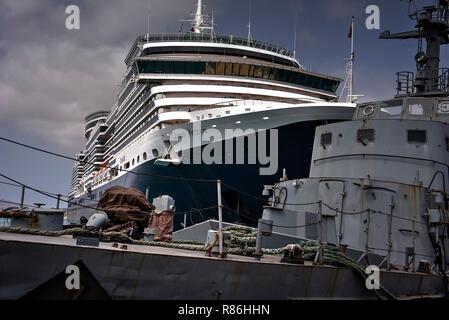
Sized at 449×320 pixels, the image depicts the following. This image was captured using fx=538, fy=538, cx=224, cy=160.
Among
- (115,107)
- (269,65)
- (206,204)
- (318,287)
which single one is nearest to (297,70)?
(269,65)

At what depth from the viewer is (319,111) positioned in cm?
2275

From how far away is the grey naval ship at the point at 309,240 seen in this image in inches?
249

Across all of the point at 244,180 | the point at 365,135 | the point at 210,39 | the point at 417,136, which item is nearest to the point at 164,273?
the point at 365,135

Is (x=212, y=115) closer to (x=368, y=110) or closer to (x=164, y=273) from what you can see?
(x=368, y=110)

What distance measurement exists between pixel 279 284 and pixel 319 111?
1583 centimetres

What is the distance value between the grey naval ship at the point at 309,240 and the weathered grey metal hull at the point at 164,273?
0.04 ft

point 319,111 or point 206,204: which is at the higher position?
point 319,111

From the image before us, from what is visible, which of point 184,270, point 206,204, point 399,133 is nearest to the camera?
point 184,270

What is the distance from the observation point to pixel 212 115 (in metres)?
25.2

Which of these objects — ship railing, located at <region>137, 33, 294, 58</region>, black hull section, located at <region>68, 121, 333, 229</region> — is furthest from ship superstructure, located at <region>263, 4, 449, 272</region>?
ship railing, located at <region>137, 33, 294, 58</region>

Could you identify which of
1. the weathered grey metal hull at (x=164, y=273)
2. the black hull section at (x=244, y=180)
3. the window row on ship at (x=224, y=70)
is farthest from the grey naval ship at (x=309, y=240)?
the window row on ship at (x=224, y=70)

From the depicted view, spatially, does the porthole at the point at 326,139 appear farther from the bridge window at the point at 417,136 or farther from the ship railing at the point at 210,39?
the ship railing at the point at 210,39

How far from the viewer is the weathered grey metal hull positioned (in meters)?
5.89
